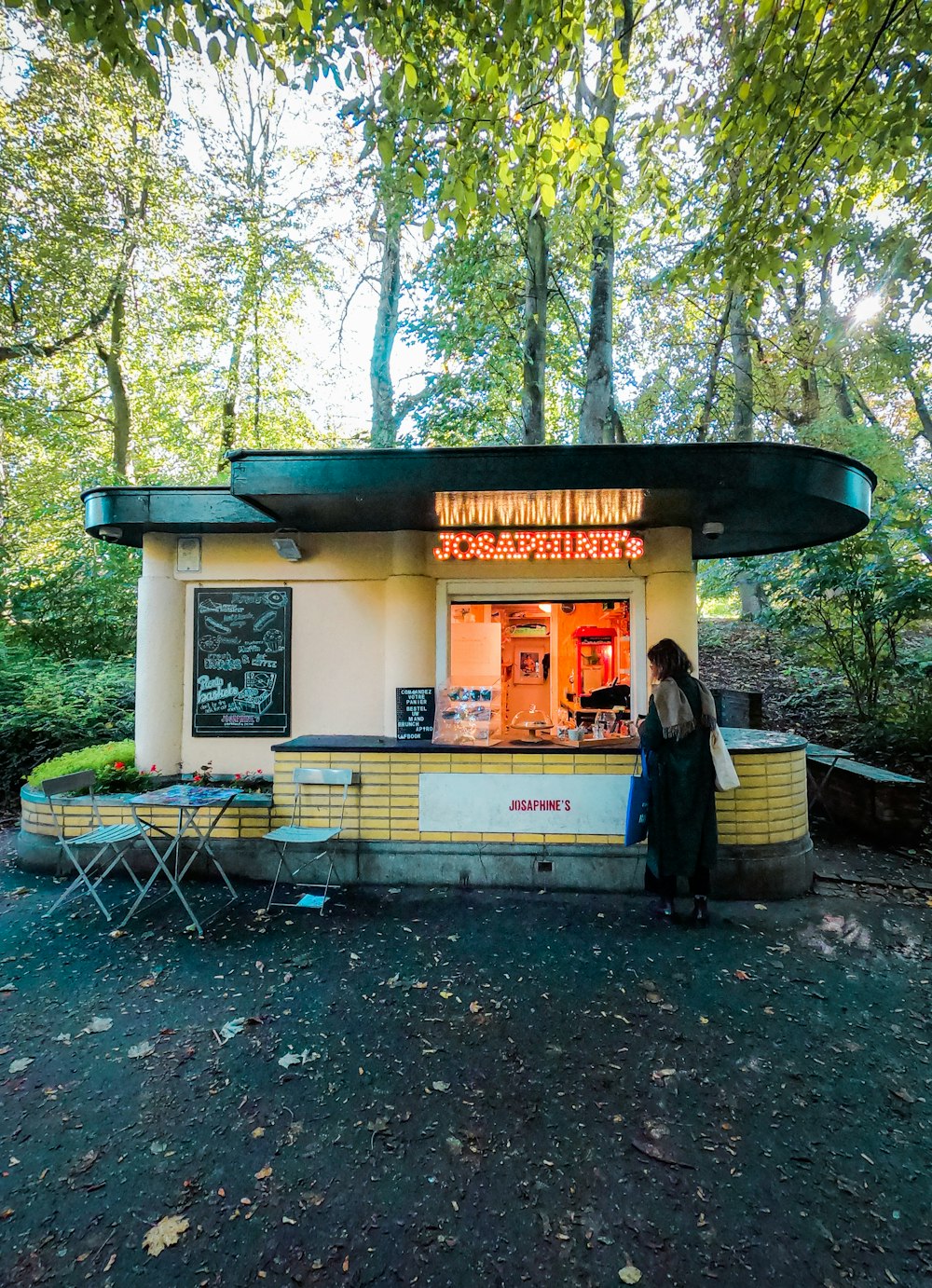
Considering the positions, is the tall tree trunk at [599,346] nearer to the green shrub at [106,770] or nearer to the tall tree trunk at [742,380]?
the tall tree trunk at [742,380]

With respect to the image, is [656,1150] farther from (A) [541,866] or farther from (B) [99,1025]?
(B) [99,1025]

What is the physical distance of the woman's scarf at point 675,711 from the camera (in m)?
4.02

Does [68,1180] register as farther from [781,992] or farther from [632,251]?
[632,251]

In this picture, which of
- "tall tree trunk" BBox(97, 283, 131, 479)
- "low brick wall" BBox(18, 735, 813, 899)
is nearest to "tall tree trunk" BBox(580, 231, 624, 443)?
"low brick wall" BBox(18, 735, 813, 899)

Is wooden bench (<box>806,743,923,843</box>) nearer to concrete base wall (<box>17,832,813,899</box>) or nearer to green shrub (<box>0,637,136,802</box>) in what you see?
concrete base wall (<box>17,832,813,899</box>)

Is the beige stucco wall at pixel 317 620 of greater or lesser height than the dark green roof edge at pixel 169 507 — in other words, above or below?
below

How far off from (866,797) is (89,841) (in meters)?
7.33

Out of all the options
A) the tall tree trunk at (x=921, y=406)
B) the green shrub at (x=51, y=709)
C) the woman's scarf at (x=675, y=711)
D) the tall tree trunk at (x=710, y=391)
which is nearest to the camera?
the woman's scarf at (x=675, y=711)

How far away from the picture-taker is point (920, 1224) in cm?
194

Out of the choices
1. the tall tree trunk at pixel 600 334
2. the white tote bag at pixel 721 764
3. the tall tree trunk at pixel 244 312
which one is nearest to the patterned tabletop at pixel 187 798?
the white tote bag at pixel 721 764

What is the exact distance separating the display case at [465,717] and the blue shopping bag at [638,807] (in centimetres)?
130

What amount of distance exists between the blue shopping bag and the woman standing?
4cm

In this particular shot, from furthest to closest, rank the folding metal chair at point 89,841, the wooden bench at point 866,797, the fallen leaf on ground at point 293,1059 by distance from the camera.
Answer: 1. the wooden bench at point 866,797
2. the folding metal chair at point 89,841
3. the fallen leaf on ground at point 293,1059

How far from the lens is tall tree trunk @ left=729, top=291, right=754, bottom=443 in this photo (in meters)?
12.6
